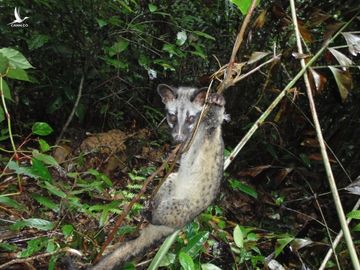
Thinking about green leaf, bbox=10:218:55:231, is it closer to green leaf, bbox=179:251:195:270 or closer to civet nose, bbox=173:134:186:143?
green leaf, bbox=179:251:195:270

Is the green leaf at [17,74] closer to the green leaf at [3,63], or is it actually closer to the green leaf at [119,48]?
the green leaf at [3,63]

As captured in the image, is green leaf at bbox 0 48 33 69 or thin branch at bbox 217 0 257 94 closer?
thin branch at bbox 217 0 257 94

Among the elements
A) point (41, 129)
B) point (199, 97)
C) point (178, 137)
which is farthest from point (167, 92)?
point (41, 129)

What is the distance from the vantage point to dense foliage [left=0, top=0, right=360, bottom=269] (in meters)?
3.46

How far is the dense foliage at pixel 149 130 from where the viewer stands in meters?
3.46

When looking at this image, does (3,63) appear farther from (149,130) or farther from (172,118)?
(149,130)

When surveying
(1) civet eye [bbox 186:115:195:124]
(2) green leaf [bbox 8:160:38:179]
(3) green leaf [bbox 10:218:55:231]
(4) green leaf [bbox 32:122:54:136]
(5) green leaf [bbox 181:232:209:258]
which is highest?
(4) green leaf [bbox 32:122:54:136]

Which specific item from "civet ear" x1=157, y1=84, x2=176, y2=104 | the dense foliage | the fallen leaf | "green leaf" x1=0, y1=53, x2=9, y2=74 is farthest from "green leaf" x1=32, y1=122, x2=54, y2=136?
"civet ear" x1=157, y1=84, x2=176, y2=104

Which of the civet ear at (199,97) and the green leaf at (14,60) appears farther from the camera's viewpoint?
the civet ear at (199,97)

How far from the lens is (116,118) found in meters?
6.19

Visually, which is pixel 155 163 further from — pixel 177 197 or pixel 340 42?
pixel 340 42

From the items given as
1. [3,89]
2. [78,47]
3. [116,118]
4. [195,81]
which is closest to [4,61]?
[3,89]

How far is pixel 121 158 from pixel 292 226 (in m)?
2.42

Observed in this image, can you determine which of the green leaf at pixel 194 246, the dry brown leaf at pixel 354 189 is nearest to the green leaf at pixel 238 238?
the green leaf at pixel 194 246
